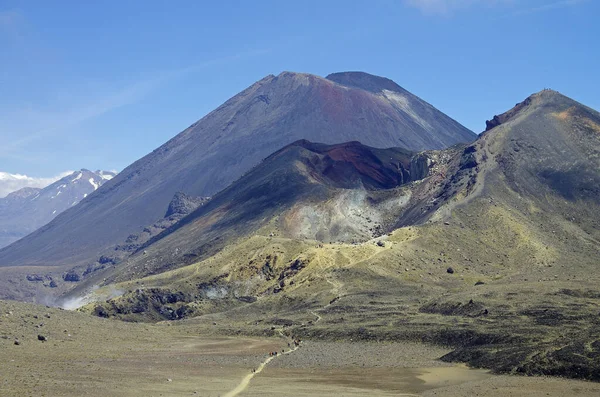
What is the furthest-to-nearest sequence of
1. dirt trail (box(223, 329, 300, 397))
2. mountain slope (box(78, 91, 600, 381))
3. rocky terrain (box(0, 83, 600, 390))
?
1. mountain slope (box(78, 91, 600, 381))
2. rocky terrain (box(0, 83, 600, 390))
3. dirt trail (box(223, 329, 300, 397))

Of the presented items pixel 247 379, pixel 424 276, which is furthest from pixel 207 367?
pixel 424 276

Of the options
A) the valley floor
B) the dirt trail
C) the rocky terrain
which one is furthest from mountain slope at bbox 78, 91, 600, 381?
the dirt trail

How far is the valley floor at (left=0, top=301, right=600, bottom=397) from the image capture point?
204 ft

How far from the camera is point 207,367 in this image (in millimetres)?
77875

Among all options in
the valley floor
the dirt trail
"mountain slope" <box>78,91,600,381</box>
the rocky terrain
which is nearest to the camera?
the valley floor

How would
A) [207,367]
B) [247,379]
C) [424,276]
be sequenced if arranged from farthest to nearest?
[424,276], [207,367], [247,379]

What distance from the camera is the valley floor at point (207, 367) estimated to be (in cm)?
6232

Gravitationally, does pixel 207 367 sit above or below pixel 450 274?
above

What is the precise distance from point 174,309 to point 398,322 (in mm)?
50837

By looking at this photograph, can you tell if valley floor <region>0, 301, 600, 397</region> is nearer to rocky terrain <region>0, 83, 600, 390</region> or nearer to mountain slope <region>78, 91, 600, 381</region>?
rocky terrain <region>0, 83, 600, 390</region>

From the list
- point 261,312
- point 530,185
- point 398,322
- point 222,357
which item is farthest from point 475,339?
point 530,185

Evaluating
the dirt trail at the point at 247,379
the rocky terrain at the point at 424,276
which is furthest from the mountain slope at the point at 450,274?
the dirt trail at the point at 247,379

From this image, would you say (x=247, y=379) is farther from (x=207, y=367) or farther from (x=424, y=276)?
(x=424, y=276)

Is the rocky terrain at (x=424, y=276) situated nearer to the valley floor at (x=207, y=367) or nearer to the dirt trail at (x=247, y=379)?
the valley floor at (x=207, y=367)
